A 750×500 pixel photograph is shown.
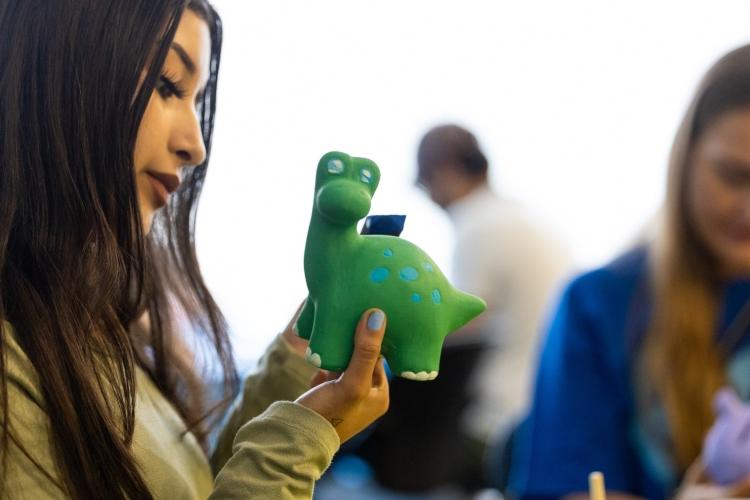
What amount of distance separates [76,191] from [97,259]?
6cm

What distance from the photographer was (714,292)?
1192 mm

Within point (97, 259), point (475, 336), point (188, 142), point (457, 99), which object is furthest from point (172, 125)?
point (457, 99)

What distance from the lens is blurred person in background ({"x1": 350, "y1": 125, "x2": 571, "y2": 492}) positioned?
226cm

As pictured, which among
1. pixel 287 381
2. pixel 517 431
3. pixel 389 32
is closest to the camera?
pixel 287 381

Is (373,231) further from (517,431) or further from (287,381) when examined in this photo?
(517,431)

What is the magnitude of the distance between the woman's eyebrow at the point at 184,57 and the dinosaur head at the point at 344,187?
0.17 meters

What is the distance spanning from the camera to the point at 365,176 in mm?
704

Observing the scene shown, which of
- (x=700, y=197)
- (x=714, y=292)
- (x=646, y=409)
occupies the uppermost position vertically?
(x=700, y=197)

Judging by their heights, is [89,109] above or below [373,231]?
above

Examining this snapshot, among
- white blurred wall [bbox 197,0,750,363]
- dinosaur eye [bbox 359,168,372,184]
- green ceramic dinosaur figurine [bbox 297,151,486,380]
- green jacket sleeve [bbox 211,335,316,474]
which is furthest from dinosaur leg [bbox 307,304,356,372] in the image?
white blurred wall [bbox 197,0,750,363]

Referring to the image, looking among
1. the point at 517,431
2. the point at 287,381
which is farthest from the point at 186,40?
the point at 517,431

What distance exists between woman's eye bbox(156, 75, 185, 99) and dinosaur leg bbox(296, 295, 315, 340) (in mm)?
209

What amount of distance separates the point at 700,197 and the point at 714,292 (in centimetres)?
14

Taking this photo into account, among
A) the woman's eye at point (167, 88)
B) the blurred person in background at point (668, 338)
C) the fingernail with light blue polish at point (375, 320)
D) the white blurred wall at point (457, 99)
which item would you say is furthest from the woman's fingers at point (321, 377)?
the white blurred wall at point (457, 99)
